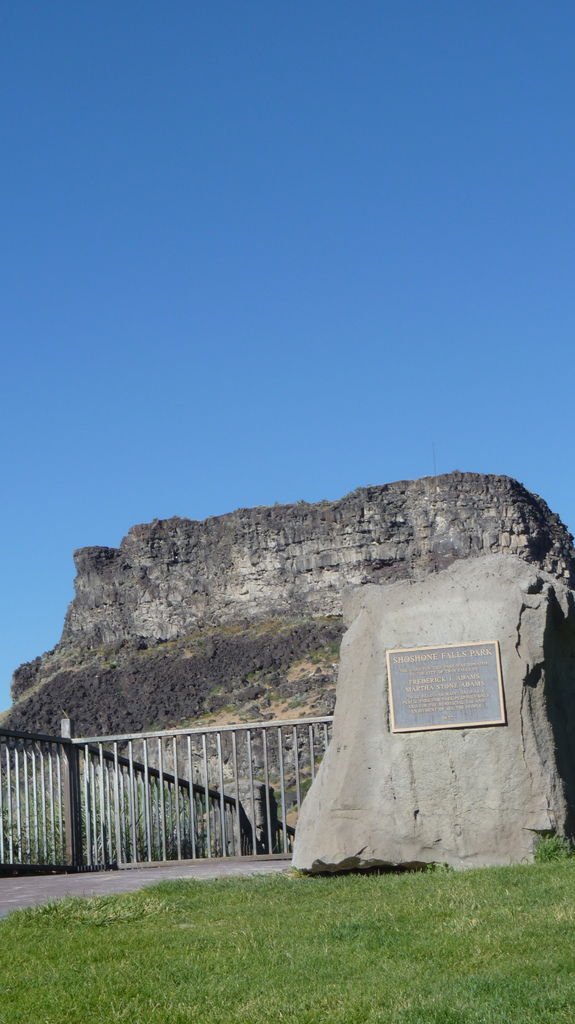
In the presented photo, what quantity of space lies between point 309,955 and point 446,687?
3.62 meters

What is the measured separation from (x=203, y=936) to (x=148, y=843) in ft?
20.4

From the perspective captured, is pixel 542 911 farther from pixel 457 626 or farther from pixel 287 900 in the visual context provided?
pixel 457 626

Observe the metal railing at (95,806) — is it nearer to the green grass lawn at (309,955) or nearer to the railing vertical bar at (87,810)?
the railing vertical bar at (87,810)

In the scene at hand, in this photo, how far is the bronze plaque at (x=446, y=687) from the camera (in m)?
9.14

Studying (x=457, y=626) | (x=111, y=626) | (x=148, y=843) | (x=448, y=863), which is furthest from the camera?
(x=111, y=626)

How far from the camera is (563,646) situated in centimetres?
956

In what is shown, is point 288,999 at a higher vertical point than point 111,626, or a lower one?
lower

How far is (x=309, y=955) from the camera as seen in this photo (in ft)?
19.4

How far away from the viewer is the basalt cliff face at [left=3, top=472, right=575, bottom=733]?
88.6 m

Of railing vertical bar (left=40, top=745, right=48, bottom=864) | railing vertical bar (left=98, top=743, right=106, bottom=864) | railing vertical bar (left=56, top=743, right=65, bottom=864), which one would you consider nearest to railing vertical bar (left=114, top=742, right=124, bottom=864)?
railing vertical bar (left=98, top=743, right=106, bottom=864)

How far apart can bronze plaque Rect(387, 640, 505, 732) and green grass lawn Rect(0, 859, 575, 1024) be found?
4.52 ft

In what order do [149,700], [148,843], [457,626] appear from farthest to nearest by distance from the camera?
[149,700]
[148,843]
[457,626]

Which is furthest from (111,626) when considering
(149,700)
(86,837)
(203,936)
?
(203,936)

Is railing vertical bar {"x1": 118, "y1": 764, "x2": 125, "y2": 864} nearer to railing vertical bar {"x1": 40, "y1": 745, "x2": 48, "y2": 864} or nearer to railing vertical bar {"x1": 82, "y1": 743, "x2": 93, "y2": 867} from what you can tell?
railing vertical bar {"x1": 82, "y1": 743, "x2": 93, "y2": 867}
